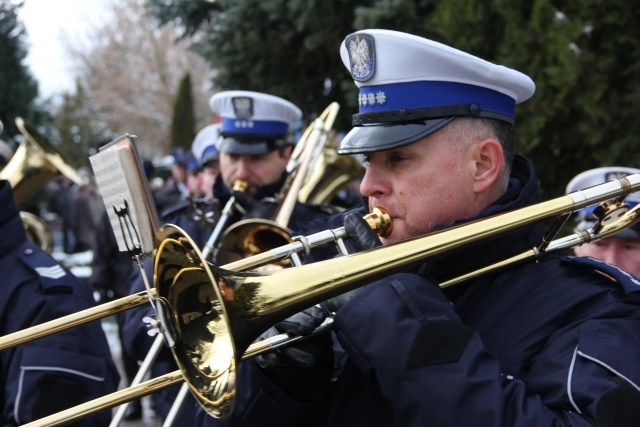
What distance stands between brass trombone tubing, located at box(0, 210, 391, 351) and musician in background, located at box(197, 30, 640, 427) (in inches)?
2.1

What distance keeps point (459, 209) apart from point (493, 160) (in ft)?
0.51

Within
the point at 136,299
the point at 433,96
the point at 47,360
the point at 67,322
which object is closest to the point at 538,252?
the point at 433,96

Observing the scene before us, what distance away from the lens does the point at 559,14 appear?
4641 millimetres

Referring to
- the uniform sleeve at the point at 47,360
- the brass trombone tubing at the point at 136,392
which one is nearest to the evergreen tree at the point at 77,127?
the uniform sleeve at the point at 47,360

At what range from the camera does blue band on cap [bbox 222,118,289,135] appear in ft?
14.1

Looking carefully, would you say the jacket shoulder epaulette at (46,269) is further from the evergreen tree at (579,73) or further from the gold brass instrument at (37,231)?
the evergreen tree at (579,73)

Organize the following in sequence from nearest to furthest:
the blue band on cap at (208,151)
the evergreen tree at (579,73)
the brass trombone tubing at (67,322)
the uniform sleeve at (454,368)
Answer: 1. the uniform sleeve at (454,368)
2. the brass trombone tubing at (67,322)
3. the evergreen tree at (579,73)
4. the blue band on cap at (208,151)

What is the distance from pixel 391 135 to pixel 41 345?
1545mm

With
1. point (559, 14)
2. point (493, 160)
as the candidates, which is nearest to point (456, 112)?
point (493, 160)

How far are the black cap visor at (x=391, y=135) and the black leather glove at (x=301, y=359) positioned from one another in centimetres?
40

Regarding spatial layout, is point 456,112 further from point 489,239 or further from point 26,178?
point 26,178

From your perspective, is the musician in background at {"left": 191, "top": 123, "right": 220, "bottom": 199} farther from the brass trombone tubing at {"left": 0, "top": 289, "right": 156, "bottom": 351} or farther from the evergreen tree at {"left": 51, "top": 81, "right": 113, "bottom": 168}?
the evergreen tree at {"left": 51, "top": 81, "right": 113, "bottom": 168}

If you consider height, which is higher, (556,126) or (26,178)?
(26,178)

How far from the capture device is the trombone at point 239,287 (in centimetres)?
164
